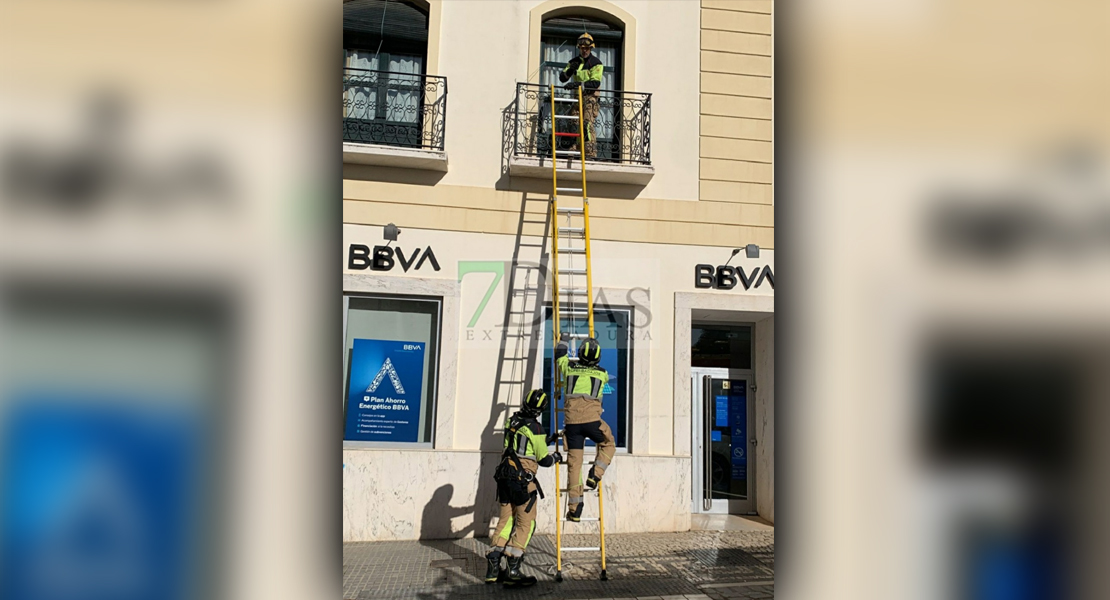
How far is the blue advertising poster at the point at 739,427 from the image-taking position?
34.9ft

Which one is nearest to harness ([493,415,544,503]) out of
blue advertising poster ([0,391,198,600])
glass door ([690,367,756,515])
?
glass door ([690,367,756,515])

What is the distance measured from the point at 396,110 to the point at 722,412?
6312 millimetres

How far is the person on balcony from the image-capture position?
975 cm

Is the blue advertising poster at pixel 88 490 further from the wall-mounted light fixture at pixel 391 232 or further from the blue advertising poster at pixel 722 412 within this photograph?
the blue advertising poster at pixel 722 412

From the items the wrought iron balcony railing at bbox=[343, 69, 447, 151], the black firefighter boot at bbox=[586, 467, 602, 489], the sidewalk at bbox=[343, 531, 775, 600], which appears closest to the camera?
the sidewalk at bbox=[343, 531, 775, 600]

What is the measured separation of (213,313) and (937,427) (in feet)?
3.91

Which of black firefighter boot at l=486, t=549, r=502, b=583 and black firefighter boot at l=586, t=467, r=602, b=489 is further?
black firefighter boot at l=586, t=467, r=602, b=489

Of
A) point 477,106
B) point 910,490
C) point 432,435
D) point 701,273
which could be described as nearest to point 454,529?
point 432,435

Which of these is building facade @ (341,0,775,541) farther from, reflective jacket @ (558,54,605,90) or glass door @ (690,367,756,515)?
reflective jacket @ (558,54,605,90)

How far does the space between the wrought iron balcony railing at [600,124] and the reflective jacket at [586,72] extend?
188mm

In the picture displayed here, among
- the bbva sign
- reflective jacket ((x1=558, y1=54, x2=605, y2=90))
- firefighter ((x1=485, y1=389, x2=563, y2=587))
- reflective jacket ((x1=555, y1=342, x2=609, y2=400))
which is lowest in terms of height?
firefighter ((x1=485, y1=389, x2=563, y2=587))

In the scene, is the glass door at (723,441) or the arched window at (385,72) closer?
the arched window at (385,72)

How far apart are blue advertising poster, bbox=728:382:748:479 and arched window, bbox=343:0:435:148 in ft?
19.0

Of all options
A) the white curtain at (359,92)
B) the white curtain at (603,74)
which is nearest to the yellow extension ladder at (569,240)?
the white curtain at (603,74)
